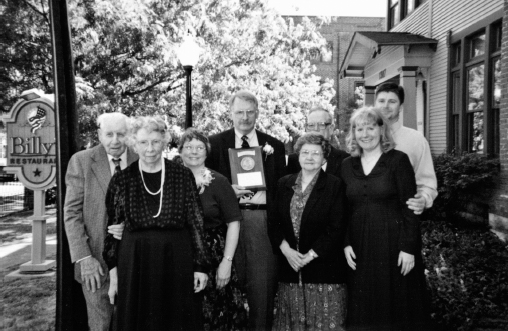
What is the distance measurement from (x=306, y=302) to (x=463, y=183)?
5259 mm

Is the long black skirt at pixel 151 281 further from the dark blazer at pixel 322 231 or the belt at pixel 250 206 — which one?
the belt at pixel 250 206

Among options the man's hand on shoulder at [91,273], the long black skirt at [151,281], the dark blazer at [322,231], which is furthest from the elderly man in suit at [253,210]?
the man's hand on shoulder at [91,273]

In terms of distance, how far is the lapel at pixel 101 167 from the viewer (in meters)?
3.60

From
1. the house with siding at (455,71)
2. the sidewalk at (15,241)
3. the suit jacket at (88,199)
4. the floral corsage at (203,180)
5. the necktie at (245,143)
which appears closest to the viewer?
the sidewalk at (15,241)

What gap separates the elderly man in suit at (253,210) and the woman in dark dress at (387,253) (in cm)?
86

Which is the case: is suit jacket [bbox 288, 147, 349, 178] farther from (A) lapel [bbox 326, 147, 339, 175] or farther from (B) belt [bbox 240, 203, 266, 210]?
(B) belt [bbox 240, 203, 266, 210]

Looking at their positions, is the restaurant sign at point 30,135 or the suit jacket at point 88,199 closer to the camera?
the restaurant sign at point 30,135

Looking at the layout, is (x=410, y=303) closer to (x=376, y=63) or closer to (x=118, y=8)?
(x=118, y=8)

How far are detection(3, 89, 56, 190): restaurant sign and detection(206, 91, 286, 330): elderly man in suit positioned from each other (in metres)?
1.59

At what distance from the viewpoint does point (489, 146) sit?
855cm

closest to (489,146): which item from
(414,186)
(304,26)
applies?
(414,186)

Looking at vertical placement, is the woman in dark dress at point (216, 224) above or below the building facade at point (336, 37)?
below

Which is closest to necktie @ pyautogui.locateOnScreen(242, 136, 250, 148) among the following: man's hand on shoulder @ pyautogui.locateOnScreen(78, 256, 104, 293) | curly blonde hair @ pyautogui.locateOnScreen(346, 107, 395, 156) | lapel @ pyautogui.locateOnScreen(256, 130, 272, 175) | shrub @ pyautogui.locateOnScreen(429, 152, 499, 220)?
lapel @ pyautogui.locateOnScreen(256, 130, 272, 175)

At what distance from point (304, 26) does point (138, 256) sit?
15.3m
